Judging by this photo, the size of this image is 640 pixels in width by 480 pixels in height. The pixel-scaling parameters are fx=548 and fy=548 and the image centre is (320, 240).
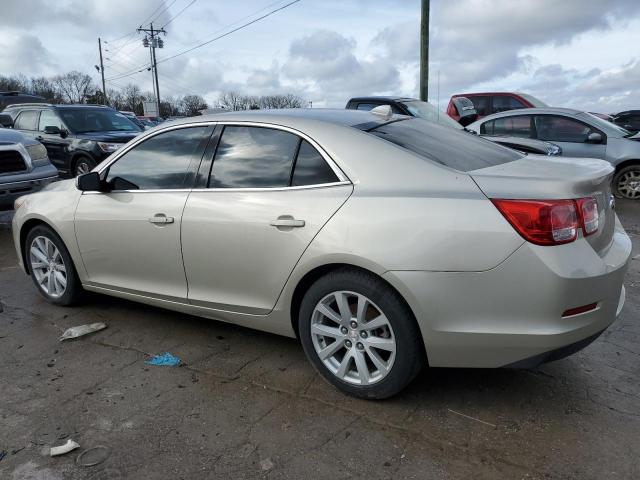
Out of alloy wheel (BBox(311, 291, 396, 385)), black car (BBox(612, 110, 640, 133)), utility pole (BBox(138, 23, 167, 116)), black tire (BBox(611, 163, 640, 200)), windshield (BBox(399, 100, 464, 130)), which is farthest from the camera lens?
utility pole (BBox(138, 23, 167, 116))

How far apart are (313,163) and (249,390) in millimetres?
1353

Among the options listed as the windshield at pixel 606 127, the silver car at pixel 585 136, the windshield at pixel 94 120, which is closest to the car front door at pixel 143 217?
the silver car at pixel 585 136

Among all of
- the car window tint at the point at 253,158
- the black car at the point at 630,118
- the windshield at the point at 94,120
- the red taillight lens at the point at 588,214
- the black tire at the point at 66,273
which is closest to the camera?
the red taillight lens at the point at 588,214

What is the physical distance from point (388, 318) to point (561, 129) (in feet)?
24.9

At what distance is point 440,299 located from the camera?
2.58 metres

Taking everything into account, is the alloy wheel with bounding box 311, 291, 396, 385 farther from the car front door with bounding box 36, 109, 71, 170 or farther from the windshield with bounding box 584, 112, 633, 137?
the car front door with bounding box 36, 109, 71, 170

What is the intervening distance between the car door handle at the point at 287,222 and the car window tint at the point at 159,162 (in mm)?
878

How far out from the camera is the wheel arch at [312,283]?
2.72 m

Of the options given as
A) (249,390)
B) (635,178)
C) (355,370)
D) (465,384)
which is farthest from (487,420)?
(635,178)

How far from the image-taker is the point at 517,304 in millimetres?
2484

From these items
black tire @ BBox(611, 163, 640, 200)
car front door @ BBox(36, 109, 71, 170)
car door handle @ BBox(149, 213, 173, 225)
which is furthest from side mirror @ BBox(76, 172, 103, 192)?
black tire @ BBox(611, 163, 640, 200)

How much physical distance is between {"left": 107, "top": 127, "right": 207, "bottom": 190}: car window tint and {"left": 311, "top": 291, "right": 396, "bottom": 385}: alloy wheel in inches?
53.2

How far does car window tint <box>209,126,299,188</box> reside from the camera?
126 inches

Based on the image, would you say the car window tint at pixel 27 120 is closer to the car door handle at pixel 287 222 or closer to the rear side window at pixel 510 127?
the rear side window at pixel 510 127
